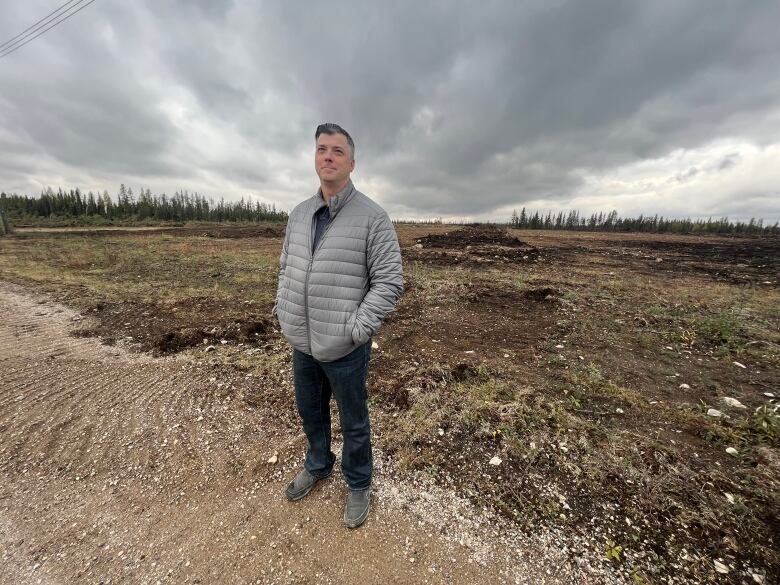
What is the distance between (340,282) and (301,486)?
65.5 inches

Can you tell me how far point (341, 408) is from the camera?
7.17 feet

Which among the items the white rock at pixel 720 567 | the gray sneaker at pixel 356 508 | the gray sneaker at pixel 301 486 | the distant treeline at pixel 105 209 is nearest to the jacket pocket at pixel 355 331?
the gray sneaker at pixel 356 508

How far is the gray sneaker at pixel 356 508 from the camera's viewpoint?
221cm

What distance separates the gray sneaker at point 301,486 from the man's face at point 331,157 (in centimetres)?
222

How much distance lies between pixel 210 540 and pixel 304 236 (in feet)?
6.90

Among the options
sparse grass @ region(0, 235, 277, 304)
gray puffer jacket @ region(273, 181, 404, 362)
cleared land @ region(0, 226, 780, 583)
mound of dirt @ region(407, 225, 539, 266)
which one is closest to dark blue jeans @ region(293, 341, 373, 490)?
gray puffer jacket @ region(273, 181, 404, 362)

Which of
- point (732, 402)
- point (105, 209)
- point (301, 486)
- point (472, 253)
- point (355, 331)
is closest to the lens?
point (355, 331)

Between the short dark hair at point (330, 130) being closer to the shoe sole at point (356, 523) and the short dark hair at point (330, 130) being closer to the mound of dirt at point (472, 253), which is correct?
the shoe sole at point (356, 523)

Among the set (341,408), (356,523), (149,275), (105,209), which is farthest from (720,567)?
(105,209)

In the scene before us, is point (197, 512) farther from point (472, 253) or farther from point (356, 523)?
point (472, 253)

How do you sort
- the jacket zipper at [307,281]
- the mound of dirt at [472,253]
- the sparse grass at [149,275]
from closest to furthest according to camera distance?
the jacket zipper at [307,281], the sparse grass at [149,275], the mound of dirt at [472,253]

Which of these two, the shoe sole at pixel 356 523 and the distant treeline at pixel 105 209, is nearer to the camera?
the shoe sole at pixel 356 523

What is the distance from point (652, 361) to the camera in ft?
15.6

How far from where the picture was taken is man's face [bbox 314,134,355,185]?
1.94 m
